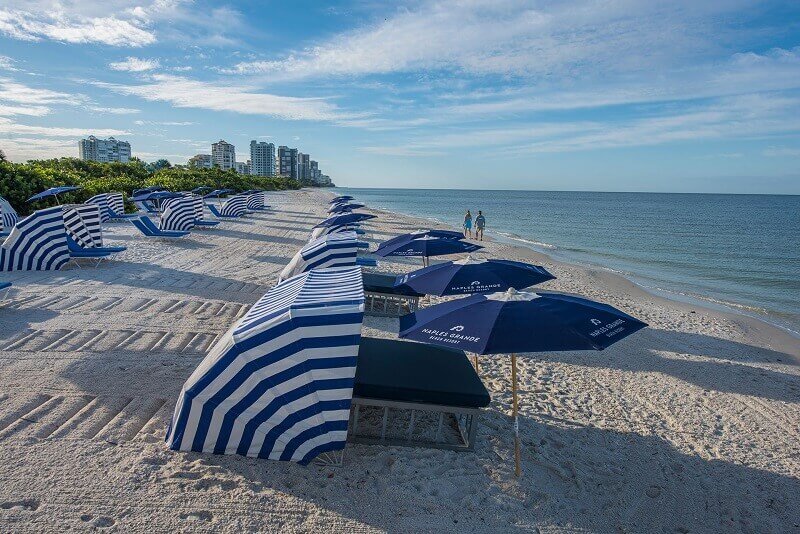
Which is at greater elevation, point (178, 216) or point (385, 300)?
point (178, 216)

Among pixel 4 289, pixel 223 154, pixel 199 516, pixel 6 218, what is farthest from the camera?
pixel 223 154

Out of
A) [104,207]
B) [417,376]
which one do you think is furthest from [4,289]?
[104,207]

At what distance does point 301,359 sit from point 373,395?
2.85 ft

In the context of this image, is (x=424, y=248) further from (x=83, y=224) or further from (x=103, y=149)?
(x=103, y=149)

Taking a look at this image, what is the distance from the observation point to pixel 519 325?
3.66 meters

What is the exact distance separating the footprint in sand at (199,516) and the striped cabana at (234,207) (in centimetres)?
2379

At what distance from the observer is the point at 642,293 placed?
13445 mm

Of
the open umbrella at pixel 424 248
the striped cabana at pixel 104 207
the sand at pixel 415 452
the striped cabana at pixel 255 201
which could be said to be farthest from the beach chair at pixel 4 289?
the striped cabana at pixel 255 201

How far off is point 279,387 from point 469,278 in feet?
8.61

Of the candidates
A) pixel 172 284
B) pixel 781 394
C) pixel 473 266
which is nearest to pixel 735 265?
pixel 781 394

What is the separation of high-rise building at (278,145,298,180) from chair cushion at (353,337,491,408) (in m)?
182

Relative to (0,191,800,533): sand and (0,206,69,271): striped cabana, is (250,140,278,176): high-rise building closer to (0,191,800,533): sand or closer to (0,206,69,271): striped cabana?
(0,206,69,271): striped cabana

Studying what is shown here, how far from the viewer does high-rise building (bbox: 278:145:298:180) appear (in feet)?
590

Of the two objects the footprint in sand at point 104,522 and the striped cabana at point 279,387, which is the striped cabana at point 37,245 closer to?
the striped cabana at point 279,387
